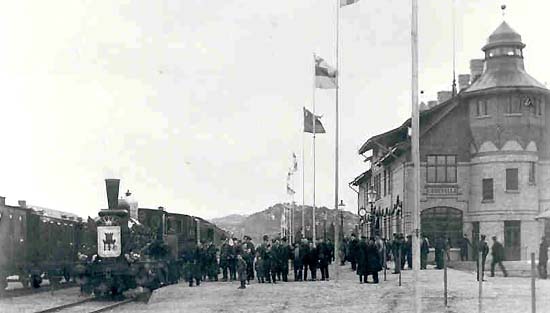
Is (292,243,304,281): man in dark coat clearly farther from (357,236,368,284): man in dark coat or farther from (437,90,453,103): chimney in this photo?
(437,90,453,103): chimney

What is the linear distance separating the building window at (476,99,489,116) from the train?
1780cm

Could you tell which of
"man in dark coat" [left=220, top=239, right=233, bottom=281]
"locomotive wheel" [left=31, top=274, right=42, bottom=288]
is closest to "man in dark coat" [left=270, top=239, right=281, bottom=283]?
"man in dark coat" [left=220, top=239, right=233, bottom=281]

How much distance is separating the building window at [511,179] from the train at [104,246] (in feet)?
59.3

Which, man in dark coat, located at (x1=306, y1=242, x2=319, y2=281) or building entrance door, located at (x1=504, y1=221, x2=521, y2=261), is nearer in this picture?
man in dark coat, located at (x1=306, y1=242, x2=319, y2=281)

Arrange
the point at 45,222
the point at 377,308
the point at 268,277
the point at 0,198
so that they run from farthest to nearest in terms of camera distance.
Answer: the point at 45,222 < the point at 268,277 < the point at 0,198 < the point at 377,308

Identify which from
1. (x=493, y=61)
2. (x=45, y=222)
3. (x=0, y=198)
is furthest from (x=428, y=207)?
A: (x=0, y=198)

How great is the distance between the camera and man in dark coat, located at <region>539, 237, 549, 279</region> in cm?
2894

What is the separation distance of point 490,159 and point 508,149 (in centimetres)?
A: 110

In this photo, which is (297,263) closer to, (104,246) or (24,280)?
(104,246)

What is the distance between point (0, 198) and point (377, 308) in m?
14.8

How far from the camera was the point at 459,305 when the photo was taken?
66.2 ft

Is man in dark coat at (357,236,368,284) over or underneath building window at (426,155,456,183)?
underneath

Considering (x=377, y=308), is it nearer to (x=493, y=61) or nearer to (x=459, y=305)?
(x=459, y=305)

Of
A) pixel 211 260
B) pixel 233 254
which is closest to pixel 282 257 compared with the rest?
pixel 233 254
